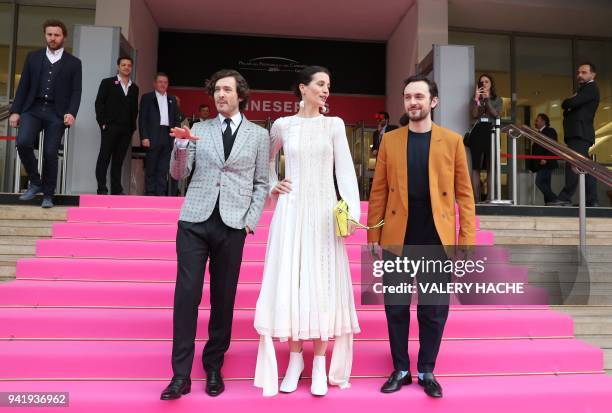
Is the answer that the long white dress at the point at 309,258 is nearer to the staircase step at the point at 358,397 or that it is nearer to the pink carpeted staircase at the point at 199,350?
the staircase step at the point at 358,397

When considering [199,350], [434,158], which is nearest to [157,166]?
[199,350]

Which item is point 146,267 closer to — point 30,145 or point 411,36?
point 30,145

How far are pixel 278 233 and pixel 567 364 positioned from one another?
215cm

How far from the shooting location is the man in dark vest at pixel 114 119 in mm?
6090

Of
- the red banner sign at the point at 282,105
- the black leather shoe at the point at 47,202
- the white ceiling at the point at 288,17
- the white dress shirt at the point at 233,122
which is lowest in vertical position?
the black leather shoe at the point at 47,202

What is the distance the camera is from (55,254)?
4324 millimetres

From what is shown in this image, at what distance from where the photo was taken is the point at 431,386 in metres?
2.80

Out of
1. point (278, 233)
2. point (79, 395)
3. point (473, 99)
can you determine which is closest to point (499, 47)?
point (473, 99)

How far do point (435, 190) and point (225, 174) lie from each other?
119 centimetres

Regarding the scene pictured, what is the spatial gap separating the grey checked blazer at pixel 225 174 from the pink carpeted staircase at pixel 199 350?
38.3 inches

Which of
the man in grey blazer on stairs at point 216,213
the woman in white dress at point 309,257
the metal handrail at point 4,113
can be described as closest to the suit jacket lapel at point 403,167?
the woman in white dress at point 309,257

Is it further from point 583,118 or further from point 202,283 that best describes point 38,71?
point 583,118

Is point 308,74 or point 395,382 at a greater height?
point 308,74

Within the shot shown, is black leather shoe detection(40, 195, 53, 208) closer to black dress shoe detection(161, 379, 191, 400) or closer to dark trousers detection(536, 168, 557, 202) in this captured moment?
black dress shoe detection(161, 379, 191, 400)
